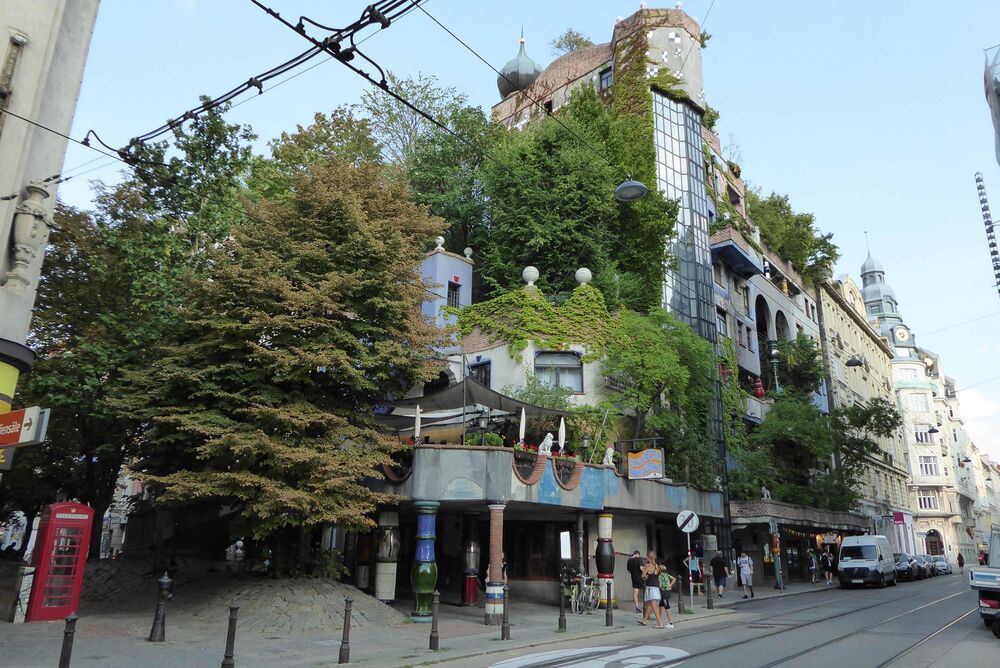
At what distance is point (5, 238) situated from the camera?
13.8 m

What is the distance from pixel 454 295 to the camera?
29.8m

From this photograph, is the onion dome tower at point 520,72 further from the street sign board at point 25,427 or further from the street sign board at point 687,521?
the street sign board at point 25,427

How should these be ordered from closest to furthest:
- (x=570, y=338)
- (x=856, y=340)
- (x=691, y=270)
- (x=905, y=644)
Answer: (x=905, y=644) → (x=570, y=338) → (x=691, y=270) → (x=856, y=340)

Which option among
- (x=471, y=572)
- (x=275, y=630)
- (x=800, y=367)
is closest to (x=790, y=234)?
(x=800, y=367)

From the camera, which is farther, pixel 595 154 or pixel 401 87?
pixel 401 87

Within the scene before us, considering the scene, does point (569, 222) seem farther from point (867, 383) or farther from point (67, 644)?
point (867, 383)

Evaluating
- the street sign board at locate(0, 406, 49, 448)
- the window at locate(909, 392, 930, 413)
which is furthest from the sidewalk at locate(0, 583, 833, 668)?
the window at locate(909, 392, 930, 413)

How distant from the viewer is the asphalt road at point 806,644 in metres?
10.8

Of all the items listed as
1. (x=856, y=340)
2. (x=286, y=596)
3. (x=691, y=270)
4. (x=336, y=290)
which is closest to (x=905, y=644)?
(x=286, y=596)

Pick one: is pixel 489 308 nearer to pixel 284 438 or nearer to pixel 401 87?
pixel 284 438

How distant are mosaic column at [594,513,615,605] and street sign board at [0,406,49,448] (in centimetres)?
1451

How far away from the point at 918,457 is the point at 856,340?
83.7 feet

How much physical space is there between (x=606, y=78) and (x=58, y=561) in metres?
34.5

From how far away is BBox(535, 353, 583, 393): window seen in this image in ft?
83.9
